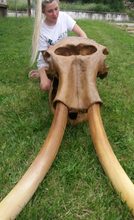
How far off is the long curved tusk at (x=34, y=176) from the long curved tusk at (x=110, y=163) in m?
0.22

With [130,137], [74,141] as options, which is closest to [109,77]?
[130,137]

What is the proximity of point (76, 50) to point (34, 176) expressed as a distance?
3.74 ft

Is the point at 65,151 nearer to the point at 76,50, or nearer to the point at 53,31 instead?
the point at 76,50

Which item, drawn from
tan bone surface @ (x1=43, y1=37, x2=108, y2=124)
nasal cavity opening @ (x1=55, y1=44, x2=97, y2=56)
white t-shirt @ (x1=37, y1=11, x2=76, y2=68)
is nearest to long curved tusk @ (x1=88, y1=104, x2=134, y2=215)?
tan bone surface @ (x1=43, y1=37, x2=108, y2=124)

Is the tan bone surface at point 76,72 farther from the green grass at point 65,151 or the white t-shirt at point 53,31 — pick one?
the white t-shirt at point 53,31

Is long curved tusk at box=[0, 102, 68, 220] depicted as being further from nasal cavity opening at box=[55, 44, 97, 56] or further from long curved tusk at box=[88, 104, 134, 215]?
nasal cavity opening at box=[55, 44, 97, 56]

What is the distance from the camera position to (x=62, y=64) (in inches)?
63.7

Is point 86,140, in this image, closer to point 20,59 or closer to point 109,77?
point 109,77

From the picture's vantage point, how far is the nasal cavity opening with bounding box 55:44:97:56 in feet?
5.88

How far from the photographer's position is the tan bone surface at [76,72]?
4.93 feet

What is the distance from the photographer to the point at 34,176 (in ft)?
4.01

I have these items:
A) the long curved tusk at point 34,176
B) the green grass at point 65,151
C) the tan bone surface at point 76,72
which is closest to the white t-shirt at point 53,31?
the green grass at point 65,151

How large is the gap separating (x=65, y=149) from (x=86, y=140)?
23cm

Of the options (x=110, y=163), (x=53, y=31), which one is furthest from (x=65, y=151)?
(x=53, y=31)
